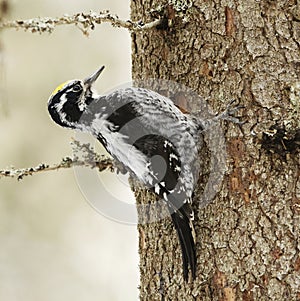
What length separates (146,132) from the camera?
2.64 m

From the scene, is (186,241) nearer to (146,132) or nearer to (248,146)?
(248,146)

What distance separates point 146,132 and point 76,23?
2.12ft

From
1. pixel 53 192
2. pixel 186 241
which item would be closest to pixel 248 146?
pixel 186 241

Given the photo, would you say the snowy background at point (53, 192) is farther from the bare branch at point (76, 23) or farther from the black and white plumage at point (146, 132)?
the bare branch at point (76, 23)

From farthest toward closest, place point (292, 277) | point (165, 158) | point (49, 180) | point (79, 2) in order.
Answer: point (49, 180)
point (79, 2)
point (165, 158)
point (292, 277)

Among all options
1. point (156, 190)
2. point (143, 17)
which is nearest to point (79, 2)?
point (143, 17)

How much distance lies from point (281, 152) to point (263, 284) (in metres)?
0.48

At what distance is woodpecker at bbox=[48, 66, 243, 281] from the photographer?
2465mm

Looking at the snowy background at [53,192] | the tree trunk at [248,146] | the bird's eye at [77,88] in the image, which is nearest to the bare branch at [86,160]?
the bird's eye at [77,88]

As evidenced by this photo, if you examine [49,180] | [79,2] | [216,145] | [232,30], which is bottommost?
[216,145]

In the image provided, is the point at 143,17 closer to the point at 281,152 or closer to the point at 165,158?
the point at 165,158

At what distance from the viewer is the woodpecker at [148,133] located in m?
2.46

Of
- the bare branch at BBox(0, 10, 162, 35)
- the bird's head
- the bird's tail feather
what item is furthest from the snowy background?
the bare branch at BBox(0, 10, 162, 35)

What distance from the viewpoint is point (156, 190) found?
253 cm
